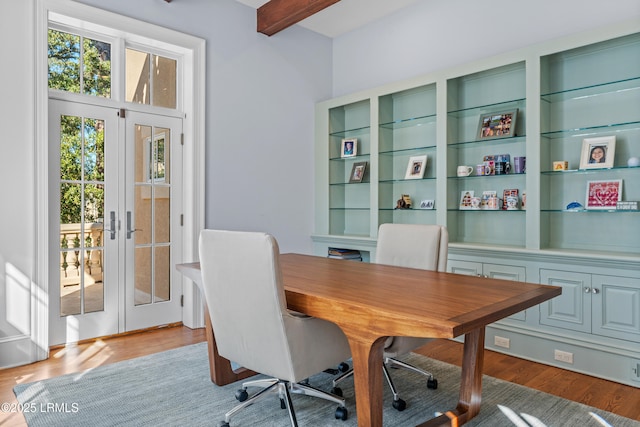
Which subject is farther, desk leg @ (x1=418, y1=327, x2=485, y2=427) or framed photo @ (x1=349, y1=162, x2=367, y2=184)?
framed photo @ (x1=349, y1=162, x2=367, y2=184)

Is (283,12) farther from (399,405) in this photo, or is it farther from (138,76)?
(399,405)

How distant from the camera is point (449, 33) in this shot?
393 centimetres

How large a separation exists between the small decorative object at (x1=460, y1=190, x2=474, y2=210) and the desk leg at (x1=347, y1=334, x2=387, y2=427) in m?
2.37

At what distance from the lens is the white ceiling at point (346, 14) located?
13.8ft

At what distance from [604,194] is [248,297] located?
2.64 meters

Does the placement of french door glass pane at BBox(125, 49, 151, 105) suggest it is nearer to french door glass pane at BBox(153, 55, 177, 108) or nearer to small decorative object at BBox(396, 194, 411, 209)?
french door glass pane at BBox(153, 55, 177, 108)

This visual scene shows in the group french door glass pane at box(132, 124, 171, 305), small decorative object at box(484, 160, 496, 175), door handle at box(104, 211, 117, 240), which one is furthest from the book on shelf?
door handle at box(104, 211, 117, 240)

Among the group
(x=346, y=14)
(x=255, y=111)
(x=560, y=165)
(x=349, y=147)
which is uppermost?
(x=346, y=14)

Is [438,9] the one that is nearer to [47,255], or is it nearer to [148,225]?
[148,225]

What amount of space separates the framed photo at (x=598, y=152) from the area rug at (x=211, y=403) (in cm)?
160

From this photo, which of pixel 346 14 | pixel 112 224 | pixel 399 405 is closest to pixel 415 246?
pixel 399 405

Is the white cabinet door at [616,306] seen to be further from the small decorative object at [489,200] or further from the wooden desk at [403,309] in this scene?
the wooden desk at [403,309]

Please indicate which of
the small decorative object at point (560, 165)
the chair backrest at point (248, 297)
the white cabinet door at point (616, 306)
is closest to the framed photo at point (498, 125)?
the small decorative object at point (560, 165)

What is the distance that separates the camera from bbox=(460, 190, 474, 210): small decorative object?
3730mm
